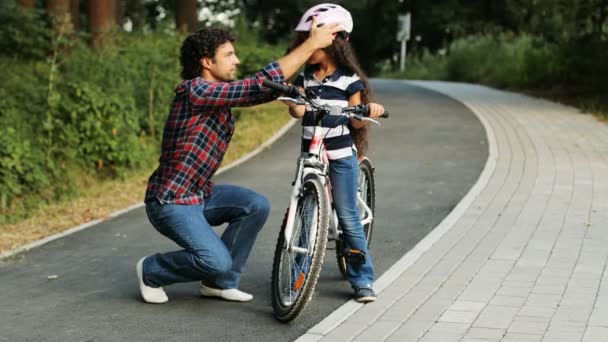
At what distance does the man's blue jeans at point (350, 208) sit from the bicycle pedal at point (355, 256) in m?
0.04

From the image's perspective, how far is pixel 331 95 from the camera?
20.9 ft

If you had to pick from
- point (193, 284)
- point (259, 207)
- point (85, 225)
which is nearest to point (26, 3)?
point (85, 225)

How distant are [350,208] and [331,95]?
2.42ft

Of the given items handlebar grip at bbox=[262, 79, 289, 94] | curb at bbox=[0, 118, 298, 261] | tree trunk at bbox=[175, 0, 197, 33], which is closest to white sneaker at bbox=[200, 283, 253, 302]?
handlebar grip at bbox=[262, 79, 289, 94]

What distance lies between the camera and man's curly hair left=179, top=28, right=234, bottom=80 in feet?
20.7

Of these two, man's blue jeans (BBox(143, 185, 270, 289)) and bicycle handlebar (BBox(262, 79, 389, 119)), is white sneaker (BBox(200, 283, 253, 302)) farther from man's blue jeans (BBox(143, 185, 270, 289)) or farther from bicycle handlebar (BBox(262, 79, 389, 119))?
bicycle handlebar (BBox(262, 79, 389, 119))

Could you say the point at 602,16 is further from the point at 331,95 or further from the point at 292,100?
the point at 292,100

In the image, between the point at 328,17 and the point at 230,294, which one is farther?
the point at 230,294

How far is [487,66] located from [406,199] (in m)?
22.8

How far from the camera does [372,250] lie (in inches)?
326

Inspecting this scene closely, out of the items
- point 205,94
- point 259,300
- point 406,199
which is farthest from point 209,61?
point 406,199

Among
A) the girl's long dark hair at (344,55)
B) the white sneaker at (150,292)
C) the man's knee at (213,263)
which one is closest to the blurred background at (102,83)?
the white sneaker at (150,292)

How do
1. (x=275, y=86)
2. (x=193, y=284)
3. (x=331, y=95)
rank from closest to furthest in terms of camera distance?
(x=275, y=86) → (x=331, y=95) → (x=193, y=284)

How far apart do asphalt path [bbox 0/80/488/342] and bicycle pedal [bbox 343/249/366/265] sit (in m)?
0.32
